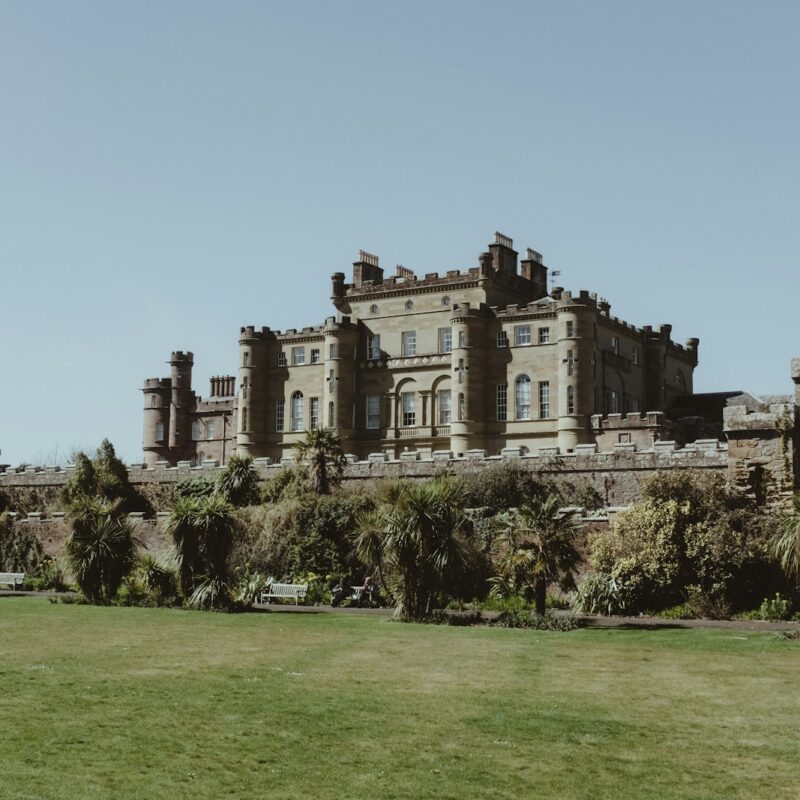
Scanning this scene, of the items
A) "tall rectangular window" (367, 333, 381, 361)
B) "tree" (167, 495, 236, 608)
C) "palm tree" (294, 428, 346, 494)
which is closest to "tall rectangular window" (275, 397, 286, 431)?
"tall rectangular window" (367, 333, 381, 361)

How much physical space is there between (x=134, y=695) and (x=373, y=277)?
5673 cm

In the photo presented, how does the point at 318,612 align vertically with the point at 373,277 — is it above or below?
below

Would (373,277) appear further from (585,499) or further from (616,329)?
(585,499)

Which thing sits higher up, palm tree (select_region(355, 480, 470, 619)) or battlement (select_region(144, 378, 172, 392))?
battlement (select_region(144, 378, 172, 392))

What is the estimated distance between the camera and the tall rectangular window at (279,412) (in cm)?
7188

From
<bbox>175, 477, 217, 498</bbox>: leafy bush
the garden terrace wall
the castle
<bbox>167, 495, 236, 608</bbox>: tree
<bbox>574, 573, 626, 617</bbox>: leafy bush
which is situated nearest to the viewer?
<bbox>574, 573, 626, 617</bbox>: leafy bush

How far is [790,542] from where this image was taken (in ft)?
101

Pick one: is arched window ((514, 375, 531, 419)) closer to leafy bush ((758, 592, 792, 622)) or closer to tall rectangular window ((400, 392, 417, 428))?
tall rectangular window ((400, 392, 417, 428))

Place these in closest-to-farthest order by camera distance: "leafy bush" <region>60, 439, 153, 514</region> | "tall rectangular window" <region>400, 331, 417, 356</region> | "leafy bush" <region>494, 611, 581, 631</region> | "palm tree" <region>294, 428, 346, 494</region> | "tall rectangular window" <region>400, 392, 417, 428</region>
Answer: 1. "leafy bush" <region>494, 611, 581, 631</region>
2. "palm tree" <region>294, 428, 346, 494</region>
3. "leafy bush" <region>60, 439, 153, 514</region>
4. "tall rectangular window" <region>400, 392, 417, 428</region>
5. "tall rectangular window" <region>400, 331, 417, 356</region>

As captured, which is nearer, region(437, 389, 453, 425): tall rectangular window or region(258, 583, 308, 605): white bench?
region(258, 583, 308, 605): white bench

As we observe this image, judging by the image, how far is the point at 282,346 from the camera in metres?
72.9

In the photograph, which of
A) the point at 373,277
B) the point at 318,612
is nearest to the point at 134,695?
the point at 318,612

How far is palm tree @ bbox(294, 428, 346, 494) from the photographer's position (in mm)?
51094

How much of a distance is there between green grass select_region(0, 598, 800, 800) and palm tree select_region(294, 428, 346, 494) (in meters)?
23.4
